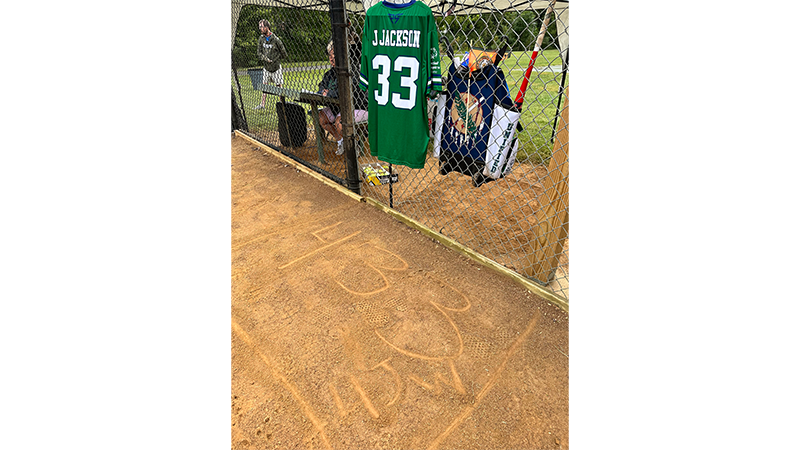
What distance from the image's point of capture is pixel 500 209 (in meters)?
3.34

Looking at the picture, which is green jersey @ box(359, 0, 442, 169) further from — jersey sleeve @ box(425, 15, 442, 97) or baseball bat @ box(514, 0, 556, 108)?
baseball bat @ box(514, 0, 556, 108)

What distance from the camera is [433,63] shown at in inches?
94.4

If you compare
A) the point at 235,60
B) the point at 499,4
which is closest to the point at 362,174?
the point at 499,4

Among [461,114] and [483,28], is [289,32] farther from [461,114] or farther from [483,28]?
[461,114]

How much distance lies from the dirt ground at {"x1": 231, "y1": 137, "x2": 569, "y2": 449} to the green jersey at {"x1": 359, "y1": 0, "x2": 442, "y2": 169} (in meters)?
0.77

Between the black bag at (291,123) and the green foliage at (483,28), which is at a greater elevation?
the green foliage at (483,28)

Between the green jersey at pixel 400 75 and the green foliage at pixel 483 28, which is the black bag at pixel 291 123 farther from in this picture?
the green foliage at pixel 483 28

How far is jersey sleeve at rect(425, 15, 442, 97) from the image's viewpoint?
233 centimetres

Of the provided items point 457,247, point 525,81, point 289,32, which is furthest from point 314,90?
point 525,81

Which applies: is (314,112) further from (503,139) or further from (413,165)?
(503,139)

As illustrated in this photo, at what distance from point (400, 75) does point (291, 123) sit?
Result: 2947mm

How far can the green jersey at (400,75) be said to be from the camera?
237 centimetres

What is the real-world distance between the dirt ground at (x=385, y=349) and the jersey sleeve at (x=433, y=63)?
1182mm

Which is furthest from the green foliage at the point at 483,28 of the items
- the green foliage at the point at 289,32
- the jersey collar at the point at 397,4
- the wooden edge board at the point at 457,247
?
the green foliage at the point at 289,32
